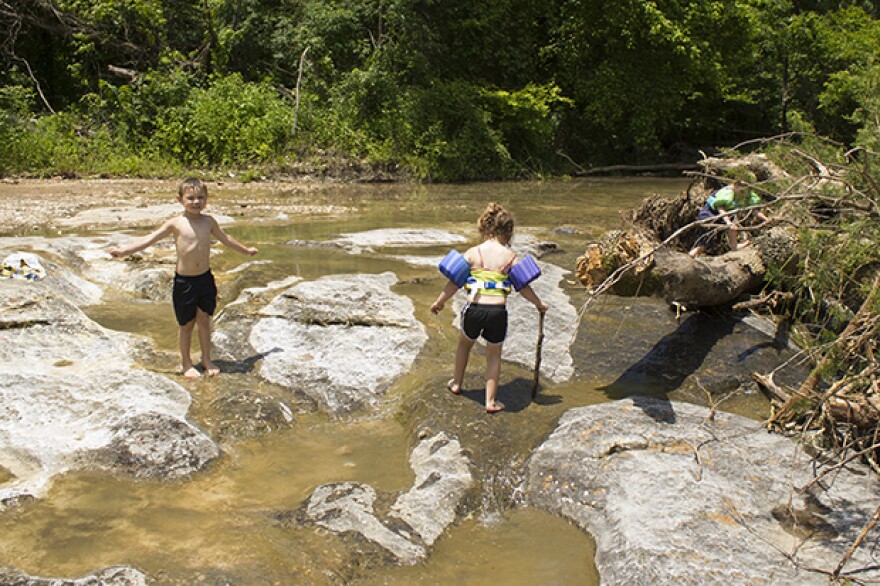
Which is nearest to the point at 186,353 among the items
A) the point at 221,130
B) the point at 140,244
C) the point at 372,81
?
the point at 140,244

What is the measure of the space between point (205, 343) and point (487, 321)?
6.51 ft

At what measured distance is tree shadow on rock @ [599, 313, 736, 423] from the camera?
5445 millimetres

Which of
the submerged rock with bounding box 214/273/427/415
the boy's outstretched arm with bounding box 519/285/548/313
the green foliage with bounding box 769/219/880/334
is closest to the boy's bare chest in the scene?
the submerged rock with bounding box 214/273/427/415

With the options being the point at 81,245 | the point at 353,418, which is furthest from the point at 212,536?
the point at 81,245

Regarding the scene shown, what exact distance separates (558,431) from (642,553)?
1.25 metres

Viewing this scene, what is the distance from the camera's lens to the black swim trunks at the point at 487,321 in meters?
5.12

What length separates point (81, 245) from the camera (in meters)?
8.25

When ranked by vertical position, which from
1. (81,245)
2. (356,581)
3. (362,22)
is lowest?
(356,581)

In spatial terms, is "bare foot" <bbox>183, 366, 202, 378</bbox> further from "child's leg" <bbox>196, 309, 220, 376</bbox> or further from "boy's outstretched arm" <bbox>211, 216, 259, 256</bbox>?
"boy's outstretched arm" <bbox>211, 216, 259, 256</bbox>

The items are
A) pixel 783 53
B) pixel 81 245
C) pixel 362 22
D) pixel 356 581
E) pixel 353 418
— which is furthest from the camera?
pixel 783 53

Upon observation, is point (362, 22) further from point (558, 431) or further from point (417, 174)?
point (558, 431)

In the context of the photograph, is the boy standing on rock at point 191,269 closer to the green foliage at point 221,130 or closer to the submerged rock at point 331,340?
the submerged rock at point 331,340

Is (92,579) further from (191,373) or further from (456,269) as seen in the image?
(456,269)

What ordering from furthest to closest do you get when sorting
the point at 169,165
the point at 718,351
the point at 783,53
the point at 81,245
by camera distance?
the point at 783,53
the point at 169,165
the point at 81,245
the point at 718,351
